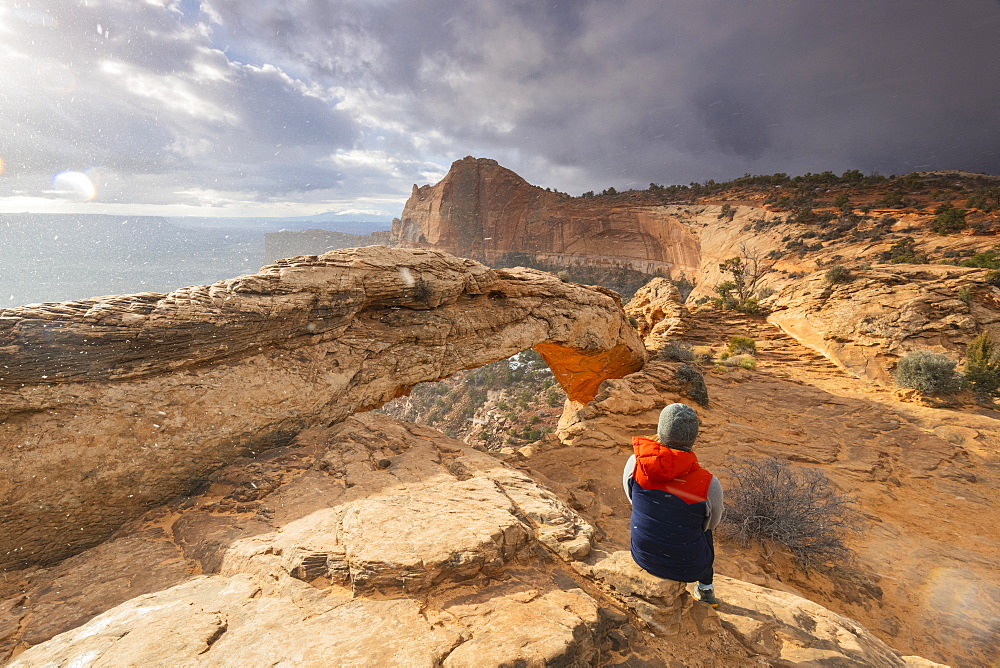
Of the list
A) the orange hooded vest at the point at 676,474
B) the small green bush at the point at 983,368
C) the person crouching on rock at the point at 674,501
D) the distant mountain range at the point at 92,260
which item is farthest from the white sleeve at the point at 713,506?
the distant mountain range at the point at 92,260

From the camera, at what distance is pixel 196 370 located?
5.10 metres

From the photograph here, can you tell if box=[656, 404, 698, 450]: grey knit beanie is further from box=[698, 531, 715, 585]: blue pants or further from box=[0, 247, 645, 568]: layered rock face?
box=[0, 247, 645, 568]: layered rock face

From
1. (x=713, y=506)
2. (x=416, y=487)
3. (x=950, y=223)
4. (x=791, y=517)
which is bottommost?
(x=791, y=517)

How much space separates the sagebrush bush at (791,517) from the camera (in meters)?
5.05

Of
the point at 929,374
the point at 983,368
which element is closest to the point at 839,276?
the point at 983,368

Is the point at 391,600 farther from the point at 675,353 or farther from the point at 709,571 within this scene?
the point at 675,353

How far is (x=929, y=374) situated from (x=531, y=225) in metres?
52.8

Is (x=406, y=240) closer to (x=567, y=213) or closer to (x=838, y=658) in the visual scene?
(x=567, y=213)

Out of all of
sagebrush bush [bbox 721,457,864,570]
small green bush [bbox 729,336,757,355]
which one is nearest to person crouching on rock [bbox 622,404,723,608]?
sagebrush bush [bbox 721,457,864,570]

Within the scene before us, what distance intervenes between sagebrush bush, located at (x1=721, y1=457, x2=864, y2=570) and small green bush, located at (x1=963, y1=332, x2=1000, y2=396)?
6781 millimetres

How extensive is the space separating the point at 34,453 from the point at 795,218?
3909 centimetres

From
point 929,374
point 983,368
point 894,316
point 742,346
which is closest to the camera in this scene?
point 983,368

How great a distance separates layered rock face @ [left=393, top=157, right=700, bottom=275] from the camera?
42.2 meters

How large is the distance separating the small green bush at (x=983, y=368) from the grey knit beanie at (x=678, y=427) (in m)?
12.1
